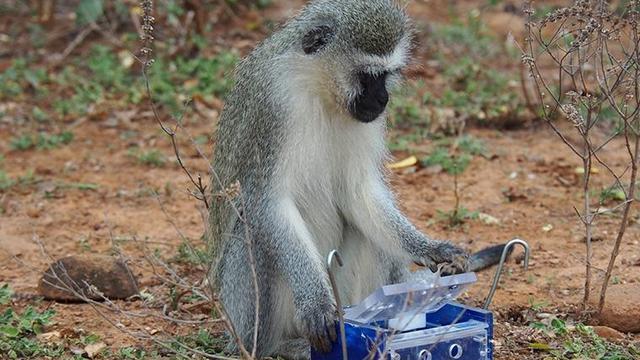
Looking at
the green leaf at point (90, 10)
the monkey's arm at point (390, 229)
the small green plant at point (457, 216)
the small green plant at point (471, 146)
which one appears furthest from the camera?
the green leaf at point (90, 10)

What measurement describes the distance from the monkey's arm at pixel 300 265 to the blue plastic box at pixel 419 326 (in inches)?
5.8

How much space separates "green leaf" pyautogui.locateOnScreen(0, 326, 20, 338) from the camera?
5.32 metres

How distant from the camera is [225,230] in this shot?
562 centimetres

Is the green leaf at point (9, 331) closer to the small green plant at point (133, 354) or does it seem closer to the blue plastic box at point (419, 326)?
the small green plant at point (133, 354)

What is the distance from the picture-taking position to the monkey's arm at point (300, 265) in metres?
4.85

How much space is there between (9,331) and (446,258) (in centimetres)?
209

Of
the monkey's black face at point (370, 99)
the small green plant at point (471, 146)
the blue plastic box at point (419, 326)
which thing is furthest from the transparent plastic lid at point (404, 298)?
the small green plant at point (471, 146)

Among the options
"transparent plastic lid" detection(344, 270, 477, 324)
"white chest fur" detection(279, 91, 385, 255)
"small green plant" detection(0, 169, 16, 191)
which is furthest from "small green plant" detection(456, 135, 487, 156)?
"transparent plastic lid" detection(344, 270, 477, 324)

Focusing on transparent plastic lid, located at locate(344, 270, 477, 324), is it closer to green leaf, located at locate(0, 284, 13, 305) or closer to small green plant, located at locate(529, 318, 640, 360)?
small green plant, located at locate(529, 318, 640, 360)

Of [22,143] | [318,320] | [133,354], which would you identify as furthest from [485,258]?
[22,143]

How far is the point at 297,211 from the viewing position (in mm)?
5328

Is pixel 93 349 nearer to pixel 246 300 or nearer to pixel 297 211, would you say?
pixel 246 300

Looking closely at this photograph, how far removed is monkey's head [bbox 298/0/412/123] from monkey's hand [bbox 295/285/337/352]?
2.94 feet

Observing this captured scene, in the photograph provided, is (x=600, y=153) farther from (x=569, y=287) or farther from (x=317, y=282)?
(x=317, y=282)
